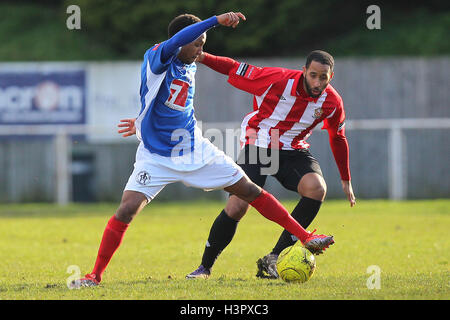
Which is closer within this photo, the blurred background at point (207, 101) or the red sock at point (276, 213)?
the red sock at point (276, 213)

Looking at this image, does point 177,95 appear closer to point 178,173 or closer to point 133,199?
point 178,173

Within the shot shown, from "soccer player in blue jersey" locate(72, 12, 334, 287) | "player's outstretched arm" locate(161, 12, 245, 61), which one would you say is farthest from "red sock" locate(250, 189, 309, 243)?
"player's outstretched arm" locate(161, 12, 245, 61)

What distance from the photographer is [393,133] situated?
18.5 metres

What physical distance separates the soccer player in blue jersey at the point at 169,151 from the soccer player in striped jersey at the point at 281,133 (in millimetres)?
720

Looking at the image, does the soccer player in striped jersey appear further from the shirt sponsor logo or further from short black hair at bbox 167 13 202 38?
short black hair at bbox 167 13 202 38

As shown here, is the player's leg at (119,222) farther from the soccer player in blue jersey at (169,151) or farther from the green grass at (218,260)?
the green grass at (218,260)

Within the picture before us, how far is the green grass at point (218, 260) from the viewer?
6.37 m

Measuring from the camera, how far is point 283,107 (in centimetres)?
771

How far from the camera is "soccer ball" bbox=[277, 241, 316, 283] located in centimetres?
680

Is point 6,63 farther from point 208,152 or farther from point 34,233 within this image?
point 208,152

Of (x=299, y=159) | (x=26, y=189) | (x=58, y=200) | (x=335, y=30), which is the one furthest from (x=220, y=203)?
(x=299, y=159)

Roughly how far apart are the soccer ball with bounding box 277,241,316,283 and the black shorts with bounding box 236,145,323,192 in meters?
0.88

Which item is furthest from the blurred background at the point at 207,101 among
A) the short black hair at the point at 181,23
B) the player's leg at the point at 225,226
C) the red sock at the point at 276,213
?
the short black hair at the point at 181,23

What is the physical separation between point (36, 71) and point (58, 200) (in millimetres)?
3613
